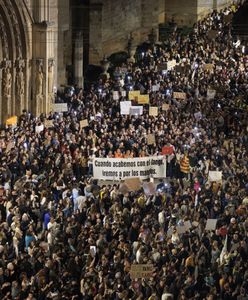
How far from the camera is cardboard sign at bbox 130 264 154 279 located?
37.9 m

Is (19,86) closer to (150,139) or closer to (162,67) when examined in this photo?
(162,67)

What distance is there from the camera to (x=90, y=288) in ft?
124

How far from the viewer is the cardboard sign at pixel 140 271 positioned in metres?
37.9

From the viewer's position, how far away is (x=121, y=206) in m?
43.3

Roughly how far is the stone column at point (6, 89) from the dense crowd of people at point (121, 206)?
2.13 meters

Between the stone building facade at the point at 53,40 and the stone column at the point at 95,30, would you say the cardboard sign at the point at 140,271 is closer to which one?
the stone building facade at the point at 53,40

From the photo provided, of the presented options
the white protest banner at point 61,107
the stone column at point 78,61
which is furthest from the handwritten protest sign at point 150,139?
the stone column at point 78,61

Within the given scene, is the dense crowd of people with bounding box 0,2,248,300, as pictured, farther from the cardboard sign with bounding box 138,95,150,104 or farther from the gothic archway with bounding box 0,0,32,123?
the gothic archway with bounding box 0,0,32,123

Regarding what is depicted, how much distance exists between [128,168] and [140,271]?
7.25 meters

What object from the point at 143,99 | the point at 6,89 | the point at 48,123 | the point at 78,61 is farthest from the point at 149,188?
the point at 78,61

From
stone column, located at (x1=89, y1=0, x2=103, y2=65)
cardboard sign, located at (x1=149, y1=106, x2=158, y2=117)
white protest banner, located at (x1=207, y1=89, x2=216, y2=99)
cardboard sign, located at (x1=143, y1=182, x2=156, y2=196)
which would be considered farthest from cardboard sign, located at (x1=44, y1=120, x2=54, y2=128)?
stone column, located at (x1=89, y1=0, x2=103, y2=65)

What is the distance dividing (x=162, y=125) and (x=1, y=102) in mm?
7853

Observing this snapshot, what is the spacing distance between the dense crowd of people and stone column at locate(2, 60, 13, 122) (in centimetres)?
213

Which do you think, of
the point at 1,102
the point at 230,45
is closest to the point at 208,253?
the point at 1,102
